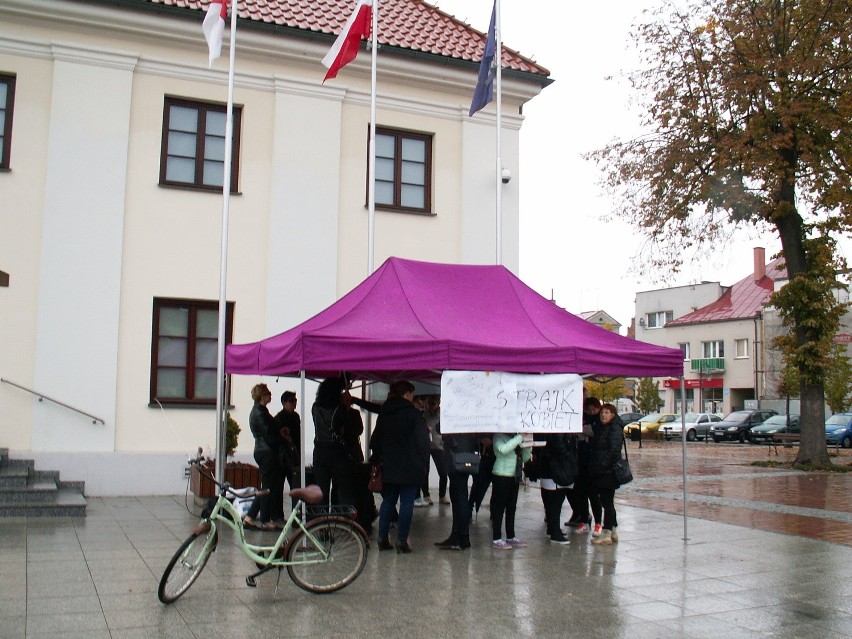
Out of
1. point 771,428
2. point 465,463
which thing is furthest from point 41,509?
point 771,428

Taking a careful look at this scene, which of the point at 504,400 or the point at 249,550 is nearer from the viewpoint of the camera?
the point at 249,550

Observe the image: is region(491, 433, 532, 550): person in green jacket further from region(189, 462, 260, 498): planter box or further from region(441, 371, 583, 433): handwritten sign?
region(189, 462, 260, 498): planter box

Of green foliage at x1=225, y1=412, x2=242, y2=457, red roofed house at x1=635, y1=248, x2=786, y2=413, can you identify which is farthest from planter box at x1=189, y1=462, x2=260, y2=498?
red roofed house at x1=635, y1=248, x2=786, y2=413

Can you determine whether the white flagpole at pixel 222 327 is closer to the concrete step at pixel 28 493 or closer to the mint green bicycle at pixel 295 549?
the concrete step at pixel 28 493

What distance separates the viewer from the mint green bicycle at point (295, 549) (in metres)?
6.79

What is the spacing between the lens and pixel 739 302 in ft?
191

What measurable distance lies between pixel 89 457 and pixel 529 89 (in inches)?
409

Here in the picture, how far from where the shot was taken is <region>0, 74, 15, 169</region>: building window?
13375 mm

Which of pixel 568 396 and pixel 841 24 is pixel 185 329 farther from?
pixel 841 24

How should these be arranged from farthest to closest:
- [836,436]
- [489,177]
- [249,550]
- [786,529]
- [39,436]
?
[836,436], [489,177], [39,436], [786,529], [249,550]

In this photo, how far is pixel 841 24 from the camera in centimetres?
2073

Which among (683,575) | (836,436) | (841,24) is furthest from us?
(836,436)

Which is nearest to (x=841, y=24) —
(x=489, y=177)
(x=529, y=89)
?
(x=529, y=89)

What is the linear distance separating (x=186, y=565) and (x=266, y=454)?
145 inches
